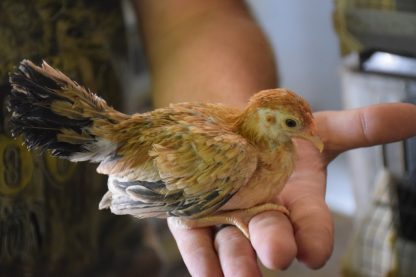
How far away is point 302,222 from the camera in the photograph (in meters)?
Answer: 0.44

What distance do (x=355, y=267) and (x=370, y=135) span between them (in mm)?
564

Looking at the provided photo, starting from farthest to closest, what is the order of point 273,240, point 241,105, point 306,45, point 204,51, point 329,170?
point 306,45
point 329,170
point 204,51
point 241,105
point 273,240

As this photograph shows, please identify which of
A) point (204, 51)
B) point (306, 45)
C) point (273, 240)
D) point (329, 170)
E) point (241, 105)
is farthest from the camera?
point (306, 45)

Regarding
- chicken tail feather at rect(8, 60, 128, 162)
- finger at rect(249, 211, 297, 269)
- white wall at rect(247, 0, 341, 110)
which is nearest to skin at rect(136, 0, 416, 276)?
finger at rect(249, 211, 297, 269)

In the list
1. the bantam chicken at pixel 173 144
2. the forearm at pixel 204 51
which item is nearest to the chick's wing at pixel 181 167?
the bantam chicken at pixel 173 144

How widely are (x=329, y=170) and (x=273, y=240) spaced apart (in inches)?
24.9

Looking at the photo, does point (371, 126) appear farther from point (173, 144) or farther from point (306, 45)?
point (306, 45)

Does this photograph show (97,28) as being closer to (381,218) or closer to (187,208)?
(187,208)

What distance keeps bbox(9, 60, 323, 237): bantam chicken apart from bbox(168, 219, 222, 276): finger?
0.02 m

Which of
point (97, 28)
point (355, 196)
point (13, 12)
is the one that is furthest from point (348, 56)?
point (13, 12)

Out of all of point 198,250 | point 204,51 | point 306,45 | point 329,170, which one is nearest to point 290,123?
point 198,250

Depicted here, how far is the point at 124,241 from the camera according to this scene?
2.42ft

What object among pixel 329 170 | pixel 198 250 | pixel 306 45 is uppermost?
pixel 306 45

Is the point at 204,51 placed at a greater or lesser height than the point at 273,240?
greater
